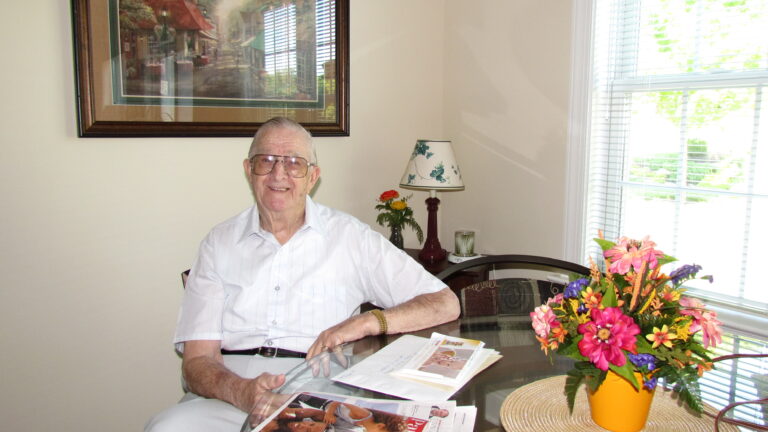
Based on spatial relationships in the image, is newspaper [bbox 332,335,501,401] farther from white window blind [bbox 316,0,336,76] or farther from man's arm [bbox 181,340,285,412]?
white window blind [bbox 316,0,336,76]

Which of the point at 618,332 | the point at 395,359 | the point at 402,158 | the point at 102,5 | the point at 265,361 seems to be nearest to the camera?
the point at 618,332

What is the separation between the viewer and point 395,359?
1.41m

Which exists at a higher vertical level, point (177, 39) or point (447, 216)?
point (177, 39)

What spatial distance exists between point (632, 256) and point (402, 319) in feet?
2.56

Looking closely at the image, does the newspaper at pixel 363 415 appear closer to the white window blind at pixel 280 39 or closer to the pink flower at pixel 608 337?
the pink flower at pixel 608 337

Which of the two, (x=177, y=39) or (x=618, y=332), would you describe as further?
(x=177, y=39)

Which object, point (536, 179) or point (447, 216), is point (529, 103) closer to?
point (536, 179)

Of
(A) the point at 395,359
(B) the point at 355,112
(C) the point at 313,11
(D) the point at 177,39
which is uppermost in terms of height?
(C) the point at 313,11

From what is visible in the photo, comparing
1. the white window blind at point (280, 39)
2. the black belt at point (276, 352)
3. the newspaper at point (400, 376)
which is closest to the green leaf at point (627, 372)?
the newspaper at point (400, 376)

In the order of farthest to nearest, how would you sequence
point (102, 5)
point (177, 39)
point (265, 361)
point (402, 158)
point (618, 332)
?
→ point (402, 158)
point (177, 39)
point (102, 5)
point (265, 361)
point (618, 332)

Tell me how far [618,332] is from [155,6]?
6.45 feet

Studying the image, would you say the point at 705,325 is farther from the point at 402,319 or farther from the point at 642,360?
the point at 402,319

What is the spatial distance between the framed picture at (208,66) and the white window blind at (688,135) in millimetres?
1173

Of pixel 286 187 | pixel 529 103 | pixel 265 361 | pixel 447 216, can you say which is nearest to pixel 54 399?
pixel 265 361
